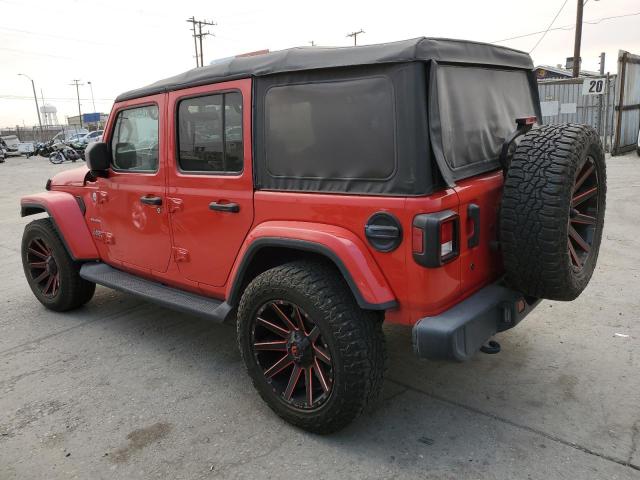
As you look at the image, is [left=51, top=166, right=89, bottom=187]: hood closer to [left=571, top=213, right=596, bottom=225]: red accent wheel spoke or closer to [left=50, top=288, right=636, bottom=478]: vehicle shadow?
[left=50, top=288, right=636, bottom=478]: vehicle shadow

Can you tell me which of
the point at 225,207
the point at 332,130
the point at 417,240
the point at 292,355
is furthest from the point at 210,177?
the point at 417,240

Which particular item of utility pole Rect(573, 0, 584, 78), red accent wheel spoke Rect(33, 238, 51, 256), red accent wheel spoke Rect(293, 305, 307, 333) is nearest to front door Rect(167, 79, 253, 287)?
red accent wheel spoke Rect(293, 305, 307, 333)

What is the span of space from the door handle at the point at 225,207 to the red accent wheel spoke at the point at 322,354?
94 cm

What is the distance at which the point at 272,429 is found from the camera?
291 cm

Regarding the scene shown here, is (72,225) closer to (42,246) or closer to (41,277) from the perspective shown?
(42,246)

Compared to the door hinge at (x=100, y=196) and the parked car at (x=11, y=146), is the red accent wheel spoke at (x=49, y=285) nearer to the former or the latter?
the door hinge at (x=100, y=196)

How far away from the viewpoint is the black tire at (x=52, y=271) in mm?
4547

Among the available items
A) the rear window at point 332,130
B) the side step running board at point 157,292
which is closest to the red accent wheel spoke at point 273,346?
the side step running board at point 157,292

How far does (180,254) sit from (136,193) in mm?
637

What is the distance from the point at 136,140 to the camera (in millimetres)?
3934

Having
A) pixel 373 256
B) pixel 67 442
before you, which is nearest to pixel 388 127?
pixel 373 256

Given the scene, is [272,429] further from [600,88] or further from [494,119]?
[600,88]

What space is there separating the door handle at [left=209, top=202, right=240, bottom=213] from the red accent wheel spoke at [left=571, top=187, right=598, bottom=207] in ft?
6.18

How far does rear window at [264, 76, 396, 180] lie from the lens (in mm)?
2488
